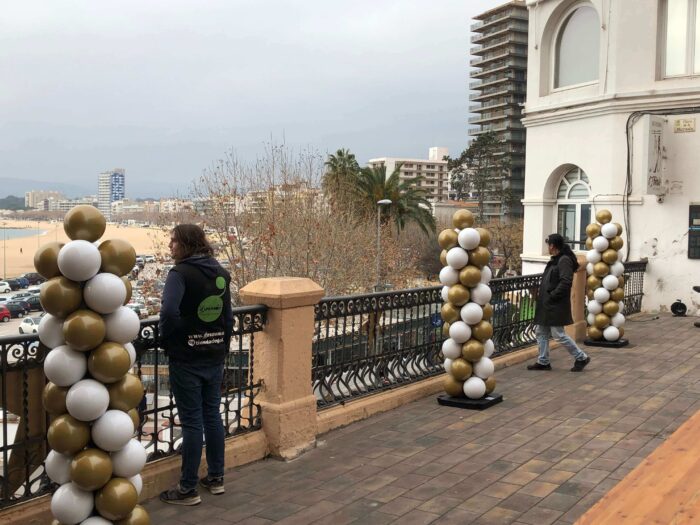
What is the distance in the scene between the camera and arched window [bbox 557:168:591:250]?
57.6 ft

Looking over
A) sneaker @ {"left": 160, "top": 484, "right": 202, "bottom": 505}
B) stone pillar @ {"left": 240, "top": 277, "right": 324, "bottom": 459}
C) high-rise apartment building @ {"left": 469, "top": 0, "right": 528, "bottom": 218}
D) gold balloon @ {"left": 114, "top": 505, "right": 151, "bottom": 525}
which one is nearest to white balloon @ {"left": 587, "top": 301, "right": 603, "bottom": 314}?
stone pillar @ {"left": 240, "top": 277, "right": 324, "bottom": 459}

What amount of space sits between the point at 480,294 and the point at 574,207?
11565 mm

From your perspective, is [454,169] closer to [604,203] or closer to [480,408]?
[604,203]

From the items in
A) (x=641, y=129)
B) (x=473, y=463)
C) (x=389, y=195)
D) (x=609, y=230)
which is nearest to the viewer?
(x=473, y=463)

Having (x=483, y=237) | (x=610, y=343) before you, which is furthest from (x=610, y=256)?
(x=483, y=237)

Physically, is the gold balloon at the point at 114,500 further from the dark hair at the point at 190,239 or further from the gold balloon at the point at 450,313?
the gold balloon at the point at 450,313

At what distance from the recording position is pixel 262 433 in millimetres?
6039

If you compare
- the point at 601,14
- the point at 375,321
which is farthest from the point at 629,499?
the point at 601,14

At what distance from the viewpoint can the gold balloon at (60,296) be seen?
12.0 feet

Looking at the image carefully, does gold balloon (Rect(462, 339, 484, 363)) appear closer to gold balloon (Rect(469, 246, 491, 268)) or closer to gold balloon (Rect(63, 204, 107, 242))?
gold balloon (Rect(469, 246, 491, 268))

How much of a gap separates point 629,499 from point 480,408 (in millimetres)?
3229

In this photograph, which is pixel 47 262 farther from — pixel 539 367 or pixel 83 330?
pixel 539 367

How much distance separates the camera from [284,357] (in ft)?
19.7

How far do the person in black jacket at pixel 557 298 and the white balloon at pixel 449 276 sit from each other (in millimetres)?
2226
